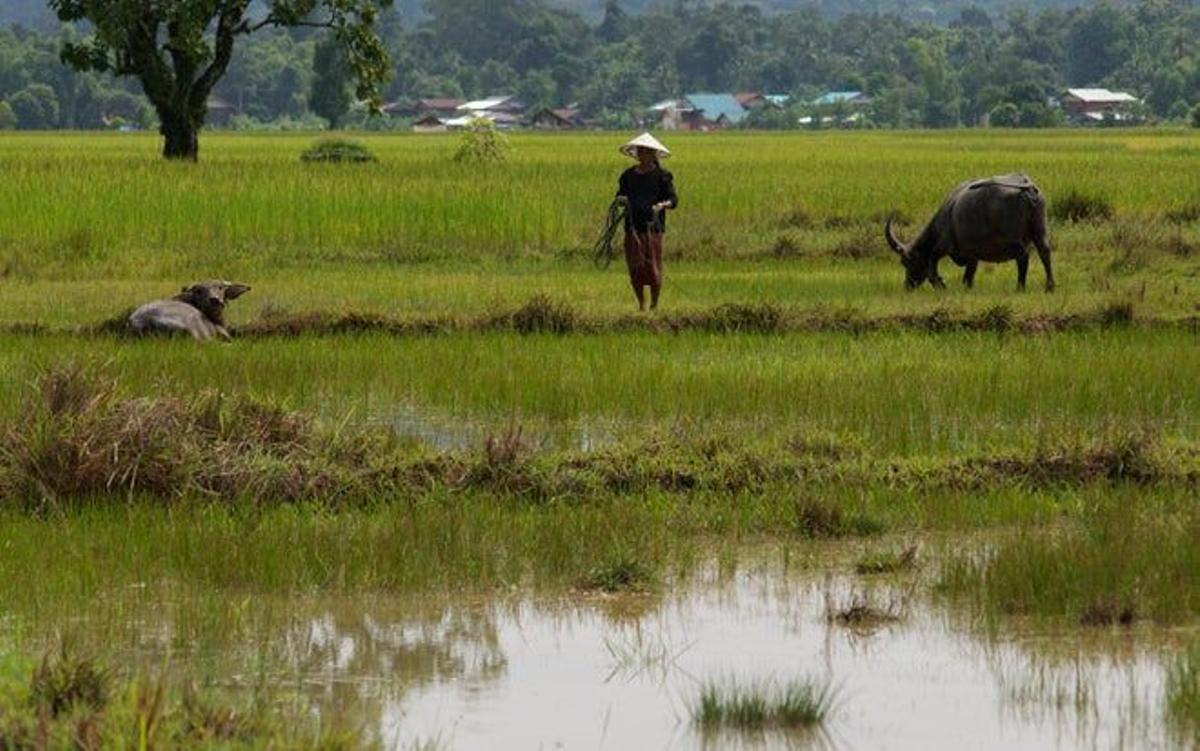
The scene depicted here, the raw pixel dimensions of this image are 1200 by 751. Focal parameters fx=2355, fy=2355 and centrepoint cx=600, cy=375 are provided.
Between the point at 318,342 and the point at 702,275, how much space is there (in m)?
4.57

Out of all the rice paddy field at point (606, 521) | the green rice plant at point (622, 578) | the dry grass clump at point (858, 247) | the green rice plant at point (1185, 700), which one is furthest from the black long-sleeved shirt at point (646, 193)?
the green rice plant at point (1185, 700)

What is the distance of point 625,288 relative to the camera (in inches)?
578

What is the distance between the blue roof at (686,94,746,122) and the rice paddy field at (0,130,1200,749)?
304ft

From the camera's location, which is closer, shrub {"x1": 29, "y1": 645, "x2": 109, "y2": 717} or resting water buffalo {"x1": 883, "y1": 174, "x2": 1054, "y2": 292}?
shrub {"x1": 29, "y1": 645, "x2": 109, "y2": 717}

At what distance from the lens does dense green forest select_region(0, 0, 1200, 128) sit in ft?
309

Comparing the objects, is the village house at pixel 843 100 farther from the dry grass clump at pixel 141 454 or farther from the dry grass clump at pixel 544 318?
the dry grass clump at pixel 141 454

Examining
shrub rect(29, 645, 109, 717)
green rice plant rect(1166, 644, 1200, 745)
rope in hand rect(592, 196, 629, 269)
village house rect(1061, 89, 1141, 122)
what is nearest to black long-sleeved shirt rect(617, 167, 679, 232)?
rope in hand rect(592, 196, 629, 269)

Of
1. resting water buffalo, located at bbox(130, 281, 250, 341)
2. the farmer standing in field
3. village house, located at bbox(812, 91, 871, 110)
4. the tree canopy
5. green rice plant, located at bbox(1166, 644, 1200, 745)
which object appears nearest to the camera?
green rice plant, located at bbox(1166, 644, 1200, 745)

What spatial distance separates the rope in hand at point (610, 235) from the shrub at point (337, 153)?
12.2m

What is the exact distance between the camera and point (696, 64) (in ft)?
429

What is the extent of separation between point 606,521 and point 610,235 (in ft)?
23.5

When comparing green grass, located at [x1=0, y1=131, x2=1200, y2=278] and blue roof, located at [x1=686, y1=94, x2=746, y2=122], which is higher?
green grass, located at [x1=0, y1=131, x2=1200, y2=278]

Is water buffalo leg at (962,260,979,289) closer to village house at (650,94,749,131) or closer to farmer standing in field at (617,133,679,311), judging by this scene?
farmer standing in field at (617,133,679,311)

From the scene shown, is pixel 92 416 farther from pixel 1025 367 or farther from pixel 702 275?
pixel 702 275
